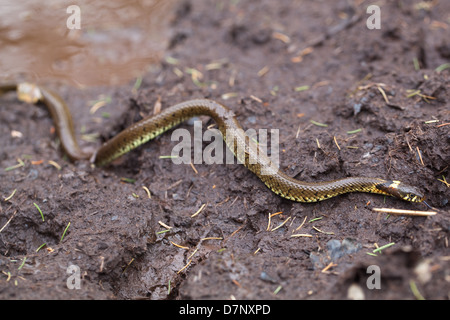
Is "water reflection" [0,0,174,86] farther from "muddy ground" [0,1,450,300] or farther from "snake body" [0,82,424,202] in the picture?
"snake body" [0,82,424,202]

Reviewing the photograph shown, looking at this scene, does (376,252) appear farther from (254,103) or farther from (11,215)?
(11,215)

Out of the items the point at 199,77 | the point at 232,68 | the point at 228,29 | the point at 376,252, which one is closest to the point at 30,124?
the point at 199,77

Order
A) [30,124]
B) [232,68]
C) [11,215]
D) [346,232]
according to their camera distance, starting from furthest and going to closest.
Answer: [232,68] → [30,124] → [11,215] → [346,232]

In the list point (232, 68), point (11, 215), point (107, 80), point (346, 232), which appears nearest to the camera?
point (346, 232)

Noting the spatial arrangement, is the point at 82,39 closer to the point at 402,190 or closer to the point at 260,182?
the point at 260,182

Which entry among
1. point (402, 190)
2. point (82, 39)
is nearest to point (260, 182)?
point (402, 190)

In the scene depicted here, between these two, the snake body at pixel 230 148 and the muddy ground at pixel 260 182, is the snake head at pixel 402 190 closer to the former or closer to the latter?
the snake body at pixel 230 148
